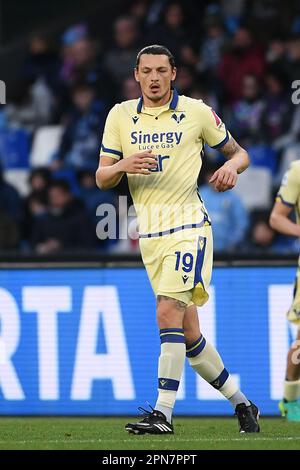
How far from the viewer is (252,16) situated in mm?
16609

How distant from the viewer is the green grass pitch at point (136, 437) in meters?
A: 7.08

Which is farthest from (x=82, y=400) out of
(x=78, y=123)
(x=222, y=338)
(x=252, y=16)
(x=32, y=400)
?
(x=252, y=16)

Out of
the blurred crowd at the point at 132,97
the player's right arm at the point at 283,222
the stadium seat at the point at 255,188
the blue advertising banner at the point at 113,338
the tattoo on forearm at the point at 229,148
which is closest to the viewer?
the tattoo on forearm at the point at 229,148

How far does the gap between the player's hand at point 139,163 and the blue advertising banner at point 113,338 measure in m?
3.79

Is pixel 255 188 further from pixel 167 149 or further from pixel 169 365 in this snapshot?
pixel 169 365

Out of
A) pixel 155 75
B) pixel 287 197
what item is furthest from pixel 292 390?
pixel 155 75

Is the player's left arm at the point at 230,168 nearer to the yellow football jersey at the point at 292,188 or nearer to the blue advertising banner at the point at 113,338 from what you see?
the yellow football jersey at the point at 292,188

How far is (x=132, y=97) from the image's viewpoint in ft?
50.7

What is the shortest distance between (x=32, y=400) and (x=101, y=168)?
4.00 metres

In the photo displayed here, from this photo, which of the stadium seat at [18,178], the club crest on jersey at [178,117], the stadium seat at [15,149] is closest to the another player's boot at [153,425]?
the club crest on jersey at [178,117]

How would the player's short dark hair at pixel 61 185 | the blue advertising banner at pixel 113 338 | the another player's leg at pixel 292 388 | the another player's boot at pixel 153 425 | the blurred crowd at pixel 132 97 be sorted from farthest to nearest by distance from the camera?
1. the player's short dark hair at pixel 61 185
2. the blurred crowd at pixel 132 97
3. the blue advertising banner at pixel 113 338
4. the another player's leg at pixel 292 388
5. the another player's boot at pixel 153 425

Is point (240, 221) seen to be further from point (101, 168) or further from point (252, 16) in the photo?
point (101, 168)

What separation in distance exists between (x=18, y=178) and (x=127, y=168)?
26.8ft

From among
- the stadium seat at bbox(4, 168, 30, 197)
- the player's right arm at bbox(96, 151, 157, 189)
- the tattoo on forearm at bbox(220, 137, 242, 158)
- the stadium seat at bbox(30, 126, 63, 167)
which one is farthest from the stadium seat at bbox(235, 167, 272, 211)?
the player's right arm at bbox(96, 151, 157, 189)
